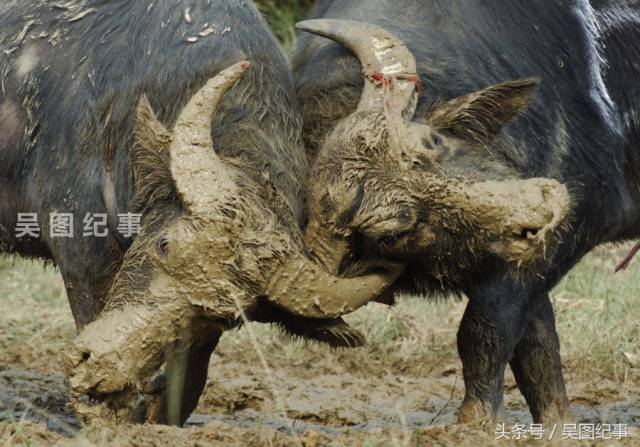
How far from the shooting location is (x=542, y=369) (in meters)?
5.89

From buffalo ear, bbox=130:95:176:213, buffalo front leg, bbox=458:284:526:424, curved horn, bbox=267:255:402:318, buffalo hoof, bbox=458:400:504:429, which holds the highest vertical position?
buffalo ear, bbox=130:95:176:213

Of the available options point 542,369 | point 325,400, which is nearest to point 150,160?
point 542,369

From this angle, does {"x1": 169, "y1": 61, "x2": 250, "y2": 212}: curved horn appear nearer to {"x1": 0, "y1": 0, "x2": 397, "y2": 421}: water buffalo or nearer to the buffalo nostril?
{"x1": 0, "y1": 0, "x2": 397, "y2": 421}: water buffalo

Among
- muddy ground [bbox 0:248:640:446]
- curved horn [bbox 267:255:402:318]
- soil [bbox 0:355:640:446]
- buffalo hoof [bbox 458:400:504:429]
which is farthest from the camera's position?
muddy ground [bbox 0:248:640:446]

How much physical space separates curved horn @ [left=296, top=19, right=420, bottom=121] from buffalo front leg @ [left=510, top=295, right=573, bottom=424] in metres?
1.31

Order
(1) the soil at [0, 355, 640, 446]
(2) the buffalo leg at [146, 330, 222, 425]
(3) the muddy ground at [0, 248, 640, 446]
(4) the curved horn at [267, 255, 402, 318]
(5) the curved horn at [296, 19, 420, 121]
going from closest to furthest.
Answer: (4) the curved horn at [267, 255, 402, 318] → (5) the curved horn at [296, 19, 420, 121] → (2) the buffalo leg at [146, 330, 222, 425] → (1) the soil at [0, 355, 640, 446] → (3) the muddy ground at [0, 248, 640, 446]

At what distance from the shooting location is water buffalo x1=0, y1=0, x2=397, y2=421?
4.54 metres

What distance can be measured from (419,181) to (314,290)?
1.66 ft

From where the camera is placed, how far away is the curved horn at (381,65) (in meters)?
4.91

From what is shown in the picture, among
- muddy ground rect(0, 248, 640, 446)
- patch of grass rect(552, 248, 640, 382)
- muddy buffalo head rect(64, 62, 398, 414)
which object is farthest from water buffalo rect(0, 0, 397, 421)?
patch of grass rect(552, 248, 640, 382)

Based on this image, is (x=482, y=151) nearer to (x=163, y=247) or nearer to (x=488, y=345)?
(x=488, y=345)

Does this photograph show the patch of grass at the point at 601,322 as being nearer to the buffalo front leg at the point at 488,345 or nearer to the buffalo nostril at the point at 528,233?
the buffalo front leg at the point at 488,345

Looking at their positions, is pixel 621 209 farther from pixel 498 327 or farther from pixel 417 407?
pixel 417 407

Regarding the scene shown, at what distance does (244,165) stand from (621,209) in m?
1.77
